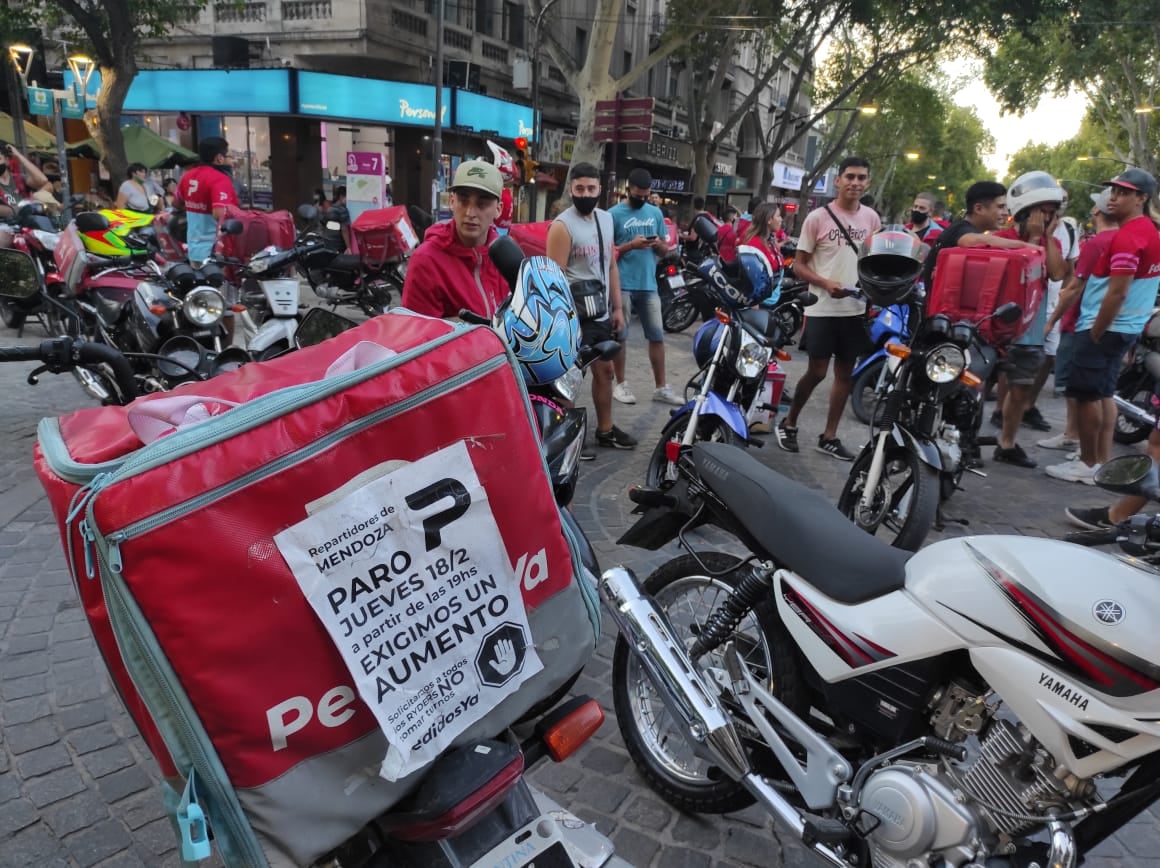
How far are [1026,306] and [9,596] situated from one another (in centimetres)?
526

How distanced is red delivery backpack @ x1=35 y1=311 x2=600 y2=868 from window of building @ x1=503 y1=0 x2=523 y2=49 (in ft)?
86.6

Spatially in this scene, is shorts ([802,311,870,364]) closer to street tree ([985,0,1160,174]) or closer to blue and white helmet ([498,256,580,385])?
blue and white helmet ([498,256,580,385])

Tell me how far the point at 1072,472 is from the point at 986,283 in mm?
2188

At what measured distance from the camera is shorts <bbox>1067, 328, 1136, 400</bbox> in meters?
5.22

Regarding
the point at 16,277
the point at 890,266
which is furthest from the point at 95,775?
the point at 890,266

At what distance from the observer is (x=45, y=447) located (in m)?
1.12

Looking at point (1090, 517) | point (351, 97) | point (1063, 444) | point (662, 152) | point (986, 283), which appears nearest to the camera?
point (986, 283)

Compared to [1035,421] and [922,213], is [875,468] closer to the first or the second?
[1035,421]

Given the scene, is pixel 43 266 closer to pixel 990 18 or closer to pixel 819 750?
pixel 819 750

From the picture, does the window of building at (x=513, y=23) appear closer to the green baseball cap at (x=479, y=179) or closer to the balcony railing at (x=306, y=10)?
the balcony railing at (x=306, y=10)

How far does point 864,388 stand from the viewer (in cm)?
721

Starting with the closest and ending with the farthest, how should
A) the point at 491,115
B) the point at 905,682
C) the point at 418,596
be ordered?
the point at 418,596 < the point at 905,682 < the point at 491,115

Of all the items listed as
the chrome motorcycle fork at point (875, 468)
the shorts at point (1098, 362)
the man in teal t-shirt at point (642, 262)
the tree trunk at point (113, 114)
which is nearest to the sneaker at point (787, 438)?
the man in teal t-shirt at point (642, 262)

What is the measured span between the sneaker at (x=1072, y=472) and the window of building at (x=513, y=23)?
23448mm
